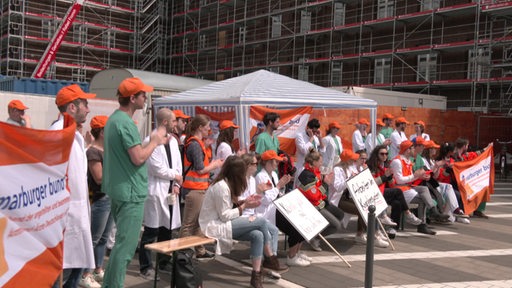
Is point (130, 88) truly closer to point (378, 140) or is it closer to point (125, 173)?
point (125, 173)

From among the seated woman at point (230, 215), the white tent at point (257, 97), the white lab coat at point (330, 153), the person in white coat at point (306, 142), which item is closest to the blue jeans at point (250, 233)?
the seated woman at point (230, 215)

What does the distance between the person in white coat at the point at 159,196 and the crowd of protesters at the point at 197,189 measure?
0.04 ft

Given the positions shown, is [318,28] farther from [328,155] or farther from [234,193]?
[234,193]

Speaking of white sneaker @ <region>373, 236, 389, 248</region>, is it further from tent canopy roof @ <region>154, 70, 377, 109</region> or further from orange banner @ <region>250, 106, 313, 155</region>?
orange banner @ <region>250, 106, 313, 155</region>

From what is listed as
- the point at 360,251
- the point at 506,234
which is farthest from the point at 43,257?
the point at 506,234

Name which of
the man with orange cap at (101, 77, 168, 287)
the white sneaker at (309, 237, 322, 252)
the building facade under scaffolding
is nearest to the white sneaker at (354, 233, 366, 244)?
the white sneaker at (309, 237, 322, 252)

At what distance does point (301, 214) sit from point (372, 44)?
2811cm

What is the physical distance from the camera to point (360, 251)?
24.5ft

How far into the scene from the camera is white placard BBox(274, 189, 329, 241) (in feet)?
20.3

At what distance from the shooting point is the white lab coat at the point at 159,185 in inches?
227

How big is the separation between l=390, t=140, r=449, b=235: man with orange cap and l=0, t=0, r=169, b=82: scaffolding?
3699 cm

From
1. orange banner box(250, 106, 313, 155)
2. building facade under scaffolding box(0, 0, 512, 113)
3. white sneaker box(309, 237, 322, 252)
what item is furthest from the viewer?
building facade under scaffolding box(0, 0, 512, 113)

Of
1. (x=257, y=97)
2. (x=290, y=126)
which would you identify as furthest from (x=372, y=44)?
(x=257, y=97)

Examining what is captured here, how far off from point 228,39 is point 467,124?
24425mm
